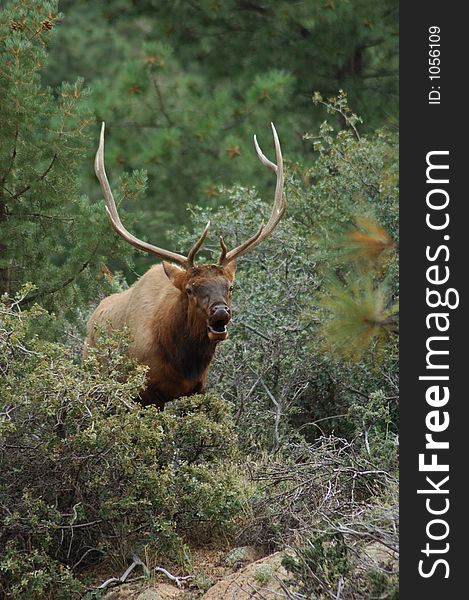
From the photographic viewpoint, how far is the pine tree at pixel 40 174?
9305 millimetres

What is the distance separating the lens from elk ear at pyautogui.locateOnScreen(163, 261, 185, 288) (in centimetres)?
855

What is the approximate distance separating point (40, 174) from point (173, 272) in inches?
62.0

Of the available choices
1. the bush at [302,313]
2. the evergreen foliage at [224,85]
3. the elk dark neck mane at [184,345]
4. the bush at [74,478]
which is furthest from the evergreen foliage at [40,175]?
the evergreen foliage at [224,85]

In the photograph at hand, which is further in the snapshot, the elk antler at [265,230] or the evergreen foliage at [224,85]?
the evergreen foliage at [224,85]

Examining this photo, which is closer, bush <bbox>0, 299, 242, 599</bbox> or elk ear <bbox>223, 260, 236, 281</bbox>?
bush <bbox>0, 299, 242, 599</bbox>

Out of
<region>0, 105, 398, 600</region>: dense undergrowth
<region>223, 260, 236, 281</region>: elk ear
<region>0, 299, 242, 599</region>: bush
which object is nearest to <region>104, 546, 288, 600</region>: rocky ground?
<region>0, 105, 398, 600</region>: dense undergrowth

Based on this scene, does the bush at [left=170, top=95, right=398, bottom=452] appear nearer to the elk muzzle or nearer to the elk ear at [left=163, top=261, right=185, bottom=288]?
the elk muzzle

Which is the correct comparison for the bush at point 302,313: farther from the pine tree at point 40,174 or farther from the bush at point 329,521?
the pine tree at point 40,174

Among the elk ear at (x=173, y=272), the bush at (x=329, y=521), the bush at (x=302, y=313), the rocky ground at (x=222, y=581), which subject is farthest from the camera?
the bush at (x=302, y=313)

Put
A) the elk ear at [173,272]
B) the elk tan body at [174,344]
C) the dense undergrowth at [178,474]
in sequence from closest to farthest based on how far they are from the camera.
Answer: the dense undergrowth at [178,474] → the elk tan body at [174,344] → the elk ear at [173,272]

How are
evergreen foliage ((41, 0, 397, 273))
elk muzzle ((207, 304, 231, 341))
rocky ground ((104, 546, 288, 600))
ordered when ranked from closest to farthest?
rocky ground ((104, 546, 288, 600)) → elk muzzle ((207, 304, 231, 341)) → evergreen foliage ((41, 0, 397, 273))

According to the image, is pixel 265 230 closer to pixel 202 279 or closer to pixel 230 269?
pixel 230 269

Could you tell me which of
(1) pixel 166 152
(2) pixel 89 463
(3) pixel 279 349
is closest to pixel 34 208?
(3) pixel 279 349

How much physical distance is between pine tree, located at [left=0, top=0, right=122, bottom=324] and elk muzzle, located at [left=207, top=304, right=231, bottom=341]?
1.85m
